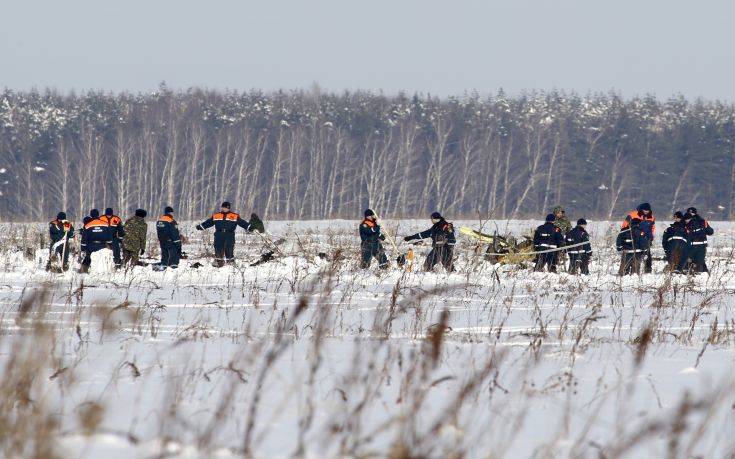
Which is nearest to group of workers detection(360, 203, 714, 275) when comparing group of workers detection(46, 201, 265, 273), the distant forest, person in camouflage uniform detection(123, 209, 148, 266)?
group of workers detection(46, 201, 265, 273)

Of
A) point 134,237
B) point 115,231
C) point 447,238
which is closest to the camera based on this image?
point 115,231

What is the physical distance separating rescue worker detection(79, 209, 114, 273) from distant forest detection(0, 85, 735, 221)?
3890cm

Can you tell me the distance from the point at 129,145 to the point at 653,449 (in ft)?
199

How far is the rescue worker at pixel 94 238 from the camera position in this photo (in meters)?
15.6

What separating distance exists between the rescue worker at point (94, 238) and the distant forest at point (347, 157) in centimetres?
3890

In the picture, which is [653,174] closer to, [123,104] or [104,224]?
[123,104]

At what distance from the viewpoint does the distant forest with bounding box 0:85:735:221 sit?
5984 centimetres

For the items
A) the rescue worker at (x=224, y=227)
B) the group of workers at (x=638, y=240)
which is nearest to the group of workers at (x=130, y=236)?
the rescue worker at (x=224, y=227)

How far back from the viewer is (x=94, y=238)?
15.7 metres

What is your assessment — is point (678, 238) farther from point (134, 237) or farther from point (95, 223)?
point (95, 223)

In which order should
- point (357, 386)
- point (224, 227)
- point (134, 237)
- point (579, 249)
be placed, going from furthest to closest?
point (224, 227) → point (579, 249) → point (134, 237) → point (357, 386)

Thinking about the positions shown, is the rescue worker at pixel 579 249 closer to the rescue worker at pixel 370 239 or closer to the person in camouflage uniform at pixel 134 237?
the rescue worker at pixel 370 239

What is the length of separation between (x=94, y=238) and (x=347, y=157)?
46890 millimetres

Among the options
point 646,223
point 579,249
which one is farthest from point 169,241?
point 646,223
